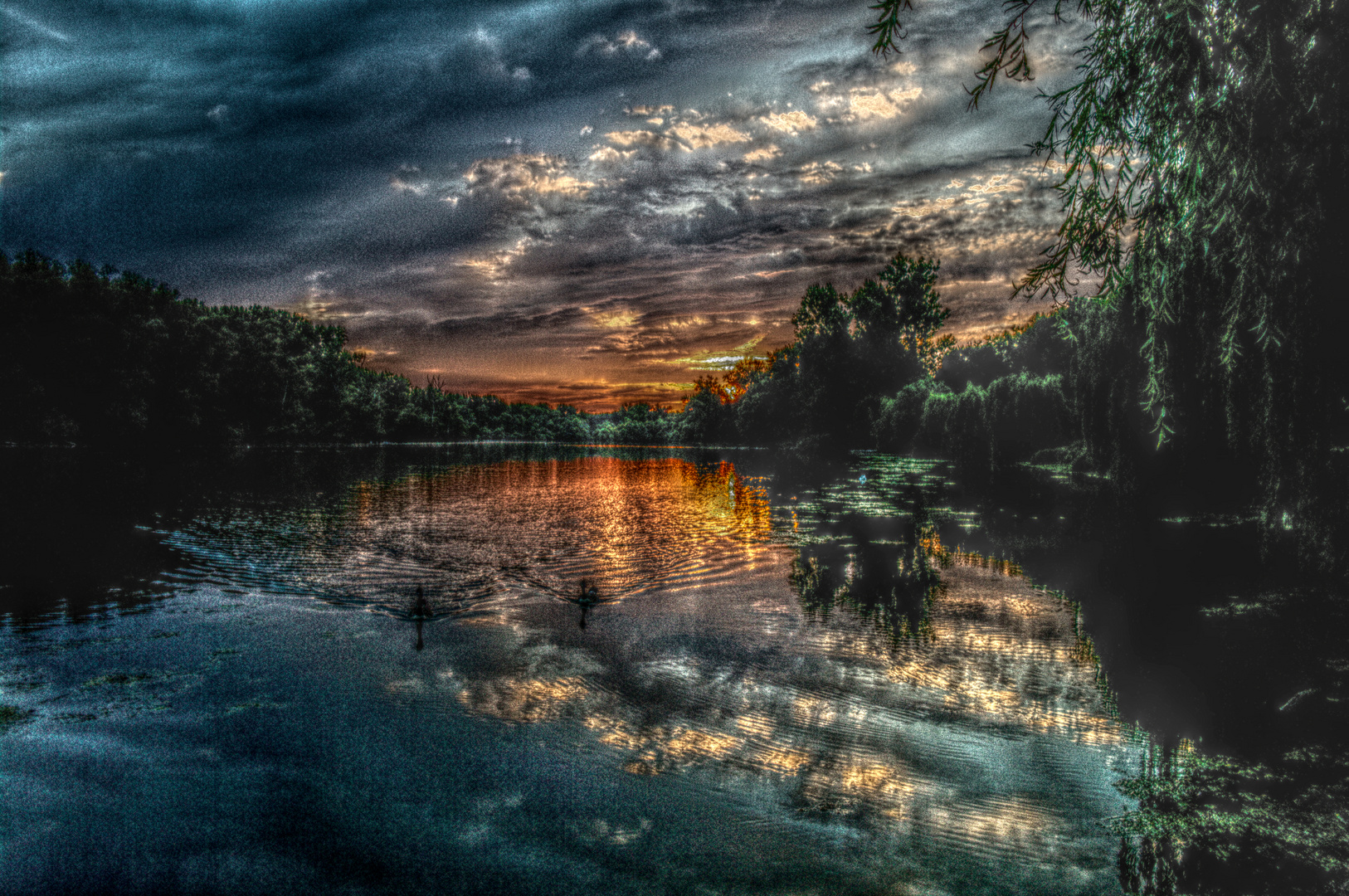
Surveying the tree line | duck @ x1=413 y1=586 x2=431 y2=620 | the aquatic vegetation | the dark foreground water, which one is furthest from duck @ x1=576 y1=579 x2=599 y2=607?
the tree line

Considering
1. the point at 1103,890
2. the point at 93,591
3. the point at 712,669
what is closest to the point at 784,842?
the point at 1103,890

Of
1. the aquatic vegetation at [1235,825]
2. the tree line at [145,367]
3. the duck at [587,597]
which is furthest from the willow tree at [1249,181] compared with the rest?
the tree line at [145,367]

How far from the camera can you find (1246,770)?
6.05 m

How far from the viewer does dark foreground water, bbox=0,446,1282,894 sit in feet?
15.8

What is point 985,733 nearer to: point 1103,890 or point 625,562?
point 1103,890

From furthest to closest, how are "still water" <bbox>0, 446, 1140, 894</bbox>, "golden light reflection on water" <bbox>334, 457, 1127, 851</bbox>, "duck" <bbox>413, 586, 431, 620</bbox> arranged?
"duck" <bbox>413, 586, 431, 620</bbox> → "golden light reflection on water" <bbox>334, 457, 1127, 851</bbox> → "still water" <bbox>0, 446, 1140, 894</bbox>

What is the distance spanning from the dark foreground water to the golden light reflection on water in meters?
0.05

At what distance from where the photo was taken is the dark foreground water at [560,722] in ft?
15.8

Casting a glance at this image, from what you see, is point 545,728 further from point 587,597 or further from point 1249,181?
point 1249,181

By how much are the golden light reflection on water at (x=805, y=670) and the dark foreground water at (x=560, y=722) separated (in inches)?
2.0

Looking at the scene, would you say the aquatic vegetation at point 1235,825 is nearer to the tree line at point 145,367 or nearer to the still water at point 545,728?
the still water at point 545,728

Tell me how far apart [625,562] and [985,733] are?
10.6 m

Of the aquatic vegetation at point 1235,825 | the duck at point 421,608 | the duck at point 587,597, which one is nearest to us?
→ the aquatic vegetation at point 1235,825

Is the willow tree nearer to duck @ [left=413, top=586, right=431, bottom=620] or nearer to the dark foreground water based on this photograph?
the dark foreground water
